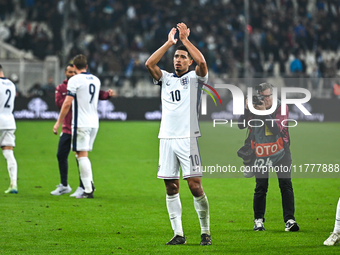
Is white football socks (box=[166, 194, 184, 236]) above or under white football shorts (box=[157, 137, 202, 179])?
under

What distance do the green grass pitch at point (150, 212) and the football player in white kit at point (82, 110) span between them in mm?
616

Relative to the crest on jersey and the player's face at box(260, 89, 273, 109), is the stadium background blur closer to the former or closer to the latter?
the player's face at box(260, 89, 273, 109)

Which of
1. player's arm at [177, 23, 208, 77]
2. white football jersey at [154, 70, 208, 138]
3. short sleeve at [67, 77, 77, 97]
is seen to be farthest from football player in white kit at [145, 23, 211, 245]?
short sleeve at [67, 77, 77, 97]

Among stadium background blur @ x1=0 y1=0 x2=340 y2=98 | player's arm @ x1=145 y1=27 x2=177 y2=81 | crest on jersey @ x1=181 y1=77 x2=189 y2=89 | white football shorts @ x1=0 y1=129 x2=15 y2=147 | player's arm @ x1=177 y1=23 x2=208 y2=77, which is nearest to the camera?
player's arm @ x1=177 y1=23 x2=208 y2=77

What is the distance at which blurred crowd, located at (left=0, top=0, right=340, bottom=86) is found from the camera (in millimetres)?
33156

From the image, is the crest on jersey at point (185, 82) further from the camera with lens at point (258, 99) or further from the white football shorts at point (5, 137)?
the white football shorts at point (5, 137)

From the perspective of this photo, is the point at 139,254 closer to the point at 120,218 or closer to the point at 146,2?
the point at 120,218

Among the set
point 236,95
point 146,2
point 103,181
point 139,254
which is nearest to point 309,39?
point 146,2

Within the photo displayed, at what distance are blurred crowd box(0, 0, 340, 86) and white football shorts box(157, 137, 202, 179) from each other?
24.3m

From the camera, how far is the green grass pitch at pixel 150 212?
7.37 m

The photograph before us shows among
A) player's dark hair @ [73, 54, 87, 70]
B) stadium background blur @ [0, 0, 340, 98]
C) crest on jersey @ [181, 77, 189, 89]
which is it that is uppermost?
stadium background blur @ [0, 0, 340, 98]

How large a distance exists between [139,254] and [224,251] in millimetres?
917

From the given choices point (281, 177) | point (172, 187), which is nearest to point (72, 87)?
point (172, 187)

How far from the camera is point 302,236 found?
26.2ft
